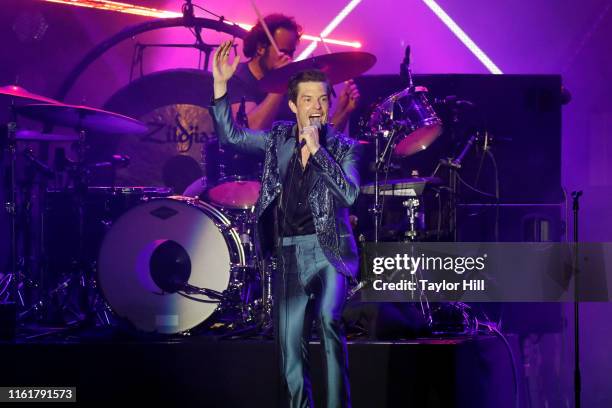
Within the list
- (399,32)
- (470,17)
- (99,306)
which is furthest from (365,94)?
(99,306)

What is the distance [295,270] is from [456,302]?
7.64 ft

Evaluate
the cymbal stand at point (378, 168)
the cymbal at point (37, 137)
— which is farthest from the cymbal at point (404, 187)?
the cymbal at point (37, 137)

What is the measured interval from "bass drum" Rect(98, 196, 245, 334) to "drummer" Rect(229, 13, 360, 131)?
1080 millimetres

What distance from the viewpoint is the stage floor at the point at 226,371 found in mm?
5152

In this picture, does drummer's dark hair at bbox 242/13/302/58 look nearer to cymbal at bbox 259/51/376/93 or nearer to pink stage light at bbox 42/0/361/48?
pink stage light at bbox 42/0/361/48

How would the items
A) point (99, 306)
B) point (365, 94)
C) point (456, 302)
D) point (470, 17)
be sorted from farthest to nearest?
1. point (470, 17)
2. point (365, 94)
3. point (99, 306)
4. point (456, 302)

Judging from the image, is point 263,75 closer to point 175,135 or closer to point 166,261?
point 175,135

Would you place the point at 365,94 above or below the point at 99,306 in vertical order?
above

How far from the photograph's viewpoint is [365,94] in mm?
7090

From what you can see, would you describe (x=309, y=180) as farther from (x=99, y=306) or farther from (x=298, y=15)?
(x=298, y=15)

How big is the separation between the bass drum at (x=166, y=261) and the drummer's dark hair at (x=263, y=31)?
1926mm

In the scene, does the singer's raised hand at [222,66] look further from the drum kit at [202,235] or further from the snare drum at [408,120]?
the snare drum at [408,120]

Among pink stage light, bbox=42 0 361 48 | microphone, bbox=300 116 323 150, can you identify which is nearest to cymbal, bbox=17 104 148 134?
pink stage light, bbox=42 0 361 48

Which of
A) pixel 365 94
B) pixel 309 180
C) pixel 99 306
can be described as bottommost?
pixel 99 306
